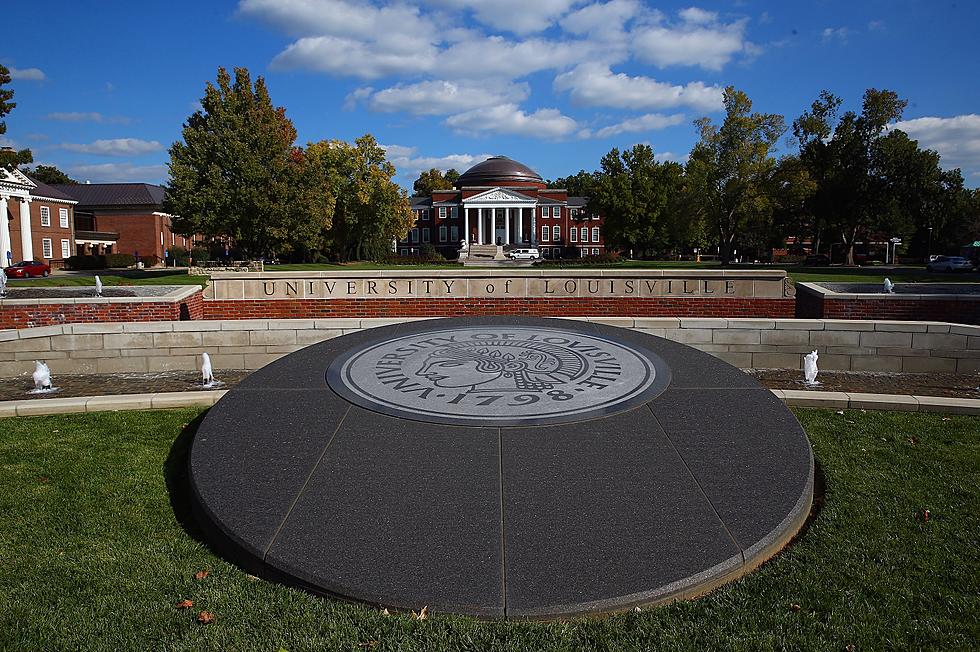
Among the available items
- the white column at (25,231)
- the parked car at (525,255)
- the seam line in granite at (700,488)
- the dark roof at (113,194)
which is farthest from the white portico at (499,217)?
the seam line in granite at (700,488)

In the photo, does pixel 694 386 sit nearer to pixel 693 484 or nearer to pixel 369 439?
pixel 693 484

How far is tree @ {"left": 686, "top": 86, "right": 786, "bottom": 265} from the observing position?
38969 millimetres

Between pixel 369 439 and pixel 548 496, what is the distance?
162cm

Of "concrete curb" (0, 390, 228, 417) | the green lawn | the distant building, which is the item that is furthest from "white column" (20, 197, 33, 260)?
"concrete curb" (0, 390, 228, 417)

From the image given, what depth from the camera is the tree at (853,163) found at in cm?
5097

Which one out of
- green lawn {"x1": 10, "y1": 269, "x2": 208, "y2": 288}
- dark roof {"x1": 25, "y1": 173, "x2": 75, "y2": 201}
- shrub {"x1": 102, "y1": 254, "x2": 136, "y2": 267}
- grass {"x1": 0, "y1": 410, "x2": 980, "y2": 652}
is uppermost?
dark roof {"x1": 25, "y1": 173, "x2": 75, "y2": 201}

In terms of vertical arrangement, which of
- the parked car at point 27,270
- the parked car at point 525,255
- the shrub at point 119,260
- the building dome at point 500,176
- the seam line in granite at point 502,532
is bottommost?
the seam line in granite at point 502,532

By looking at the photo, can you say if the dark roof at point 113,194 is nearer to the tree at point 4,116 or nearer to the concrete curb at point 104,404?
the tree at point 4,116

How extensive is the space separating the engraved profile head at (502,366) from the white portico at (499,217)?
3294 inches

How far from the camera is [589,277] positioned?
47.9ft

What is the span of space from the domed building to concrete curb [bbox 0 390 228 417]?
266 ft

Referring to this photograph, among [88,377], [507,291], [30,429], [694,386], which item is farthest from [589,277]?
[30,429]

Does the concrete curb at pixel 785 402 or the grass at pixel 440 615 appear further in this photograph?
the concrete curb at pixel 785 402

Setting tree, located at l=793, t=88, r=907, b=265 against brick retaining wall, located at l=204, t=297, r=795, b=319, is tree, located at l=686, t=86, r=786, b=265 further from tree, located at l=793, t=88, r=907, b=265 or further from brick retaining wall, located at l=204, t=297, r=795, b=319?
brick retaining wall, located at l=204, t=297, r=795, b=319
